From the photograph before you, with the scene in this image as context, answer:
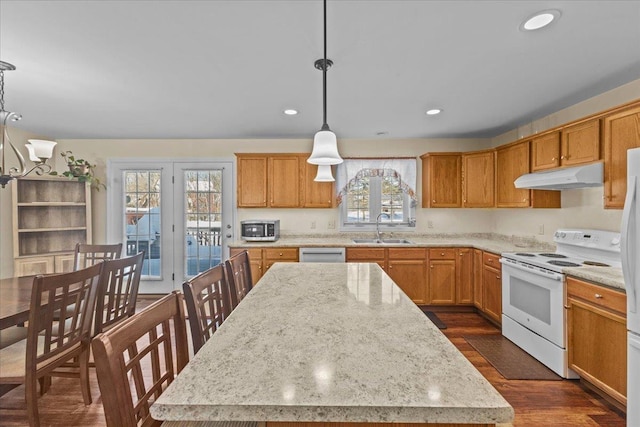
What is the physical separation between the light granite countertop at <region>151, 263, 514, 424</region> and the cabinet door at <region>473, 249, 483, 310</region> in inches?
109

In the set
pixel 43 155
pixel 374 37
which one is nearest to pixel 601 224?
pixel 374 37

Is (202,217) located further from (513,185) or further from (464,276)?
(513,185)

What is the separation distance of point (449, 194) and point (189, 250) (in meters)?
3.88

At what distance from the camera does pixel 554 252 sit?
312cm

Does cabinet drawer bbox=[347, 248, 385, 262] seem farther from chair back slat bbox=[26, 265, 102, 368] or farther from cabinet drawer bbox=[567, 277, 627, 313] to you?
chair back slat bbox=[26, 265, 102, 368]

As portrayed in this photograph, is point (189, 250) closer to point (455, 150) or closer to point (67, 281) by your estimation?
point (67, 281)

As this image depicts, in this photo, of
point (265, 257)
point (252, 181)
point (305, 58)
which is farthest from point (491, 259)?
point (252, 181)

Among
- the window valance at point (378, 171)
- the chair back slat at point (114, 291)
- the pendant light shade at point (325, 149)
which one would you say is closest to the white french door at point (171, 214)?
the window valance at point (378, 171)

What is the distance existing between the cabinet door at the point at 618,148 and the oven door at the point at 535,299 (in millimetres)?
709

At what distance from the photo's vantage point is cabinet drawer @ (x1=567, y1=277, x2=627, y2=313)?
1.92m

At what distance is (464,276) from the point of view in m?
3.85

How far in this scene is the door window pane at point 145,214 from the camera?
4.49 meters

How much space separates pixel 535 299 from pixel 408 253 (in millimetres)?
1458

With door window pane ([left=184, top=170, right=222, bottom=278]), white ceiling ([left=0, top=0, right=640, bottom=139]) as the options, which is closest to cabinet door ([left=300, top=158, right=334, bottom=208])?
white ceiling ([left=0, top=0, right=640, bottom=139])
